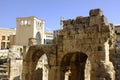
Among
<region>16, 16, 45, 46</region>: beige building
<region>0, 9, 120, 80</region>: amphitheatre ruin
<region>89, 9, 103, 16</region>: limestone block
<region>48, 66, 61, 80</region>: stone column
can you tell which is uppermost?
<region>16, 16, 45, 46</region>: beige building

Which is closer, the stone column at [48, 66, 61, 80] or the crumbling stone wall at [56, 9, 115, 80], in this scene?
the crumbling stone wall at [56, 9, 115, 80]

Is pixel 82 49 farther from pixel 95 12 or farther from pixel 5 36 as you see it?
pixel 5 36

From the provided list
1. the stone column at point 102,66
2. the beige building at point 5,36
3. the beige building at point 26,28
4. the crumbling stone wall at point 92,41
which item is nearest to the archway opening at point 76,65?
the crumbling stone wall at point 92,41

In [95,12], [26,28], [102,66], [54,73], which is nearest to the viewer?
[102,66]

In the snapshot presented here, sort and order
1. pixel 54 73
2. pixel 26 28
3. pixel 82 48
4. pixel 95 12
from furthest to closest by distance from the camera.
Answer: pixel 26 28 → pixel 54 73 → pixel 82 48 → pixel 95 12

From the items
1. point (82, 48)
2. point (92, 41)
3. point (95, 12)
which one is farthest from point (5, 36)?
point (95, 12)

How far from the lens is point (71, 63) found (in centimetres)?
1321

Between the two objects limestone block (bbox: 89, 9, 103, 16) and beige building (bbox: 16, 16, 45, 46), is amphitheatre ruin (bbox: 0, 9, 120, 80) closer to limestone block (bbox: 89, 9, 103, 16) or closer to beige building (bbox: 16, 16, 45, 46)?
limestone block (bbox: 89, 9, 103, 16)

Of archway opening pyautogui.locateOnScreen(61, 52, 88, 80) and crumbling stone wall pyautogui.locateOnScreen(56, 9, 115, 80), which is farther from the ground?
crumbling stone wall pyautogui.locateOnScreen(56, 9, 115, 80)

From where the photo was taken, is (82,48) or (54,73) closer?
(82,48)

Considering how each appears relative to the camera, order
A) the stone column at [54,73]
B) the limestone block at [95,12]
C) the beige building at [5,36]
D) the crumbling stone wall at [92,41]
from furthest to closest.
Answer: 1. the beige building at [5,36]
2. the stone column at [54,73]
3. the limestone block at [95,12]
4. the crumbling stone wall at [92,41]

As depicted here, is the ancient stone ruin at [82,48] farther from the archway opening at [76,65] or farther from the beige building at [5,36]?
the beige building at [5,36]

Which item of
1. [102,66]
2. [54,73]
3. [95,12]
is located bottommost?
[54,73]

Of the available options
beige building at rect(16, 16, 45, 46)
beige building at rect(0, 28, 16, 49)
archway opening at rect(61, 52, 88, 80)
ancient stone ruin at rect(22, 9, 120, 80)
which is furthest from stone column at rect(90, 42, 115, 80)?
beige building at rect(0, 28, 16, 49)
